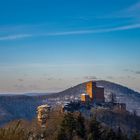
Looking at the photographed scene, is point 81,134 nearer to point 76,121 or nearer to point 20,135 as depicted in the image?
point 76,121

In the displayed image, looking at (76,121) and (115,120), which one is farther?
(115,120)

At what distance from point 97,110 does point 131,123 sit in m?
16.3

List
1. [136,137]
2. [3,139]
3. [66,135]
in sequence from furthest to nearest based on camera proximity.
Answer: [136,137]
[66,135]
[3,139]

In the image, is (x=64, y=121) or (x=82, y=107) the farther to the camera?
(x=82, y=107)

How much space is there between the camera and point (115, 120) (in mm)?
194750

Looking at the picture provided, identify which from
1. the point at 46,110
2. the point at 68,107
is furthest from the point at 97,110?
the point at 46,110

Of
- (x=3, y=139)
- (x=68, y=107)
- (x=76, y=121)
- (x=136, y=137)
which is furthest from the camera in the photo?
(x=68, y=107)

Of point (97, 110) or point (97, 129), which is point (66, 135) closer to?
point (97, 129)

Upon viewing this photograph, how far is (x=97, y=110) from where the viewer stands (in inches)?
7785

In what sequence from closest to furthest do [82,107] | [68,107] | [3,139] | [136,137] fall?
[3,139], [136,137], [68,107], [82,107]

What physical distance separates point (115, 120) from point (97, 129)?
14452 cm

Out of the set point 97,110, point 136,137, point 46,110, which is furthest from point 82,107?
point 46,110

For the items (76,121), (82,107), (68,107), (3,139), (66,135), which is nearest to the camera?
(3,139)

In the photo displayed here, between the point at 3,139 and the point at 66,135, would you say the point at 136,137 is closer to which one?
the point at 66,135
